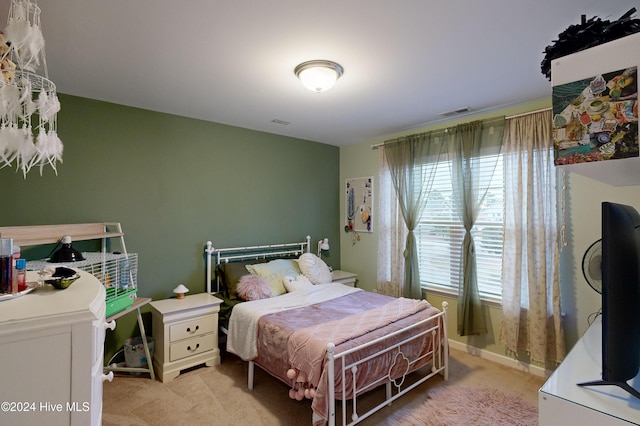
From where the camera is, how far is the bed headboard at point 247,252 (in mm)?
3404

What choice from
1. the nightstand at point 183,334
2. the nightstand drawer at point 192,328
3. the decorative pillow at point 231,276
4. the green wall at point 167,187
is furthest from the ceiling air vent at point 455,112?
the nightstand drawer at point 192,328

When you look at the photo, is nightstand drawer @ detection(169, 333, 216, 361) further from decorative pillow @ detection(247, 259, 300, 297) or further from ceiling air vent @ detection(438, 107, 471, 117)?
ceiling air vent @ detection(438, 107, 471, 117)

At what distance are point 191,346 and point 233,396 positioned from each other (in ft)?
2.20

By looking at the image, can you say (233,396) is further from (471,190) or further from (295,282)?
(471,190)

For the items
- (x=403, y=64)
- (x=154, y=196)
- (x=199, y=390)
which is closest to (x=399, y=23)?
(x=403, y=64)

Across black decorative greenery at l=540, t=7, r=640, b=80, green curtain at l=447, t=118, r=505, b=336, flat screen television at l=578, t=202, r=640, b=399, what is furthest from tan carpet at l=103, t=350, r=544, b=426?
black decorative greenery at l=540, t=7, r=640, b=80

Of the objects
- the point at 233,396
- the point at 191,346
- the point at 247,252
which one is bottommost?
the point at 233,396

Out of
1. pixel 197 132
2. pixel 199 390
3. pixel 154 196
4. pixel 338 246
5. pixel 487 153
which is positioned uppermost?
pixel 197 132

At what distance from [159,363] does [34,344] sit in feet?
7.16

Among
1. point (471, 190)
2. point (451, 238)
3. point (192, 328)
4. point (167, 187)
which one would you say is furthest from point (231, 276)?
point (471, 190)

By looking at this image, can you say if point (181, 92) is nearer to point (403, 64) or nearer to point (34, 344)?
point (403, 64)

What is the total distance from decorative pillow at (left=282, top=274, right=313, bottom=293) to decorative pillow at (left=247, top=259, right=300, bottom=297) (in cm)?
5

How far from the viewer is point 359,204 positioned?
4410 mm

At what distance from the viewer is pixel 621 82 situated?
0.97 meters
